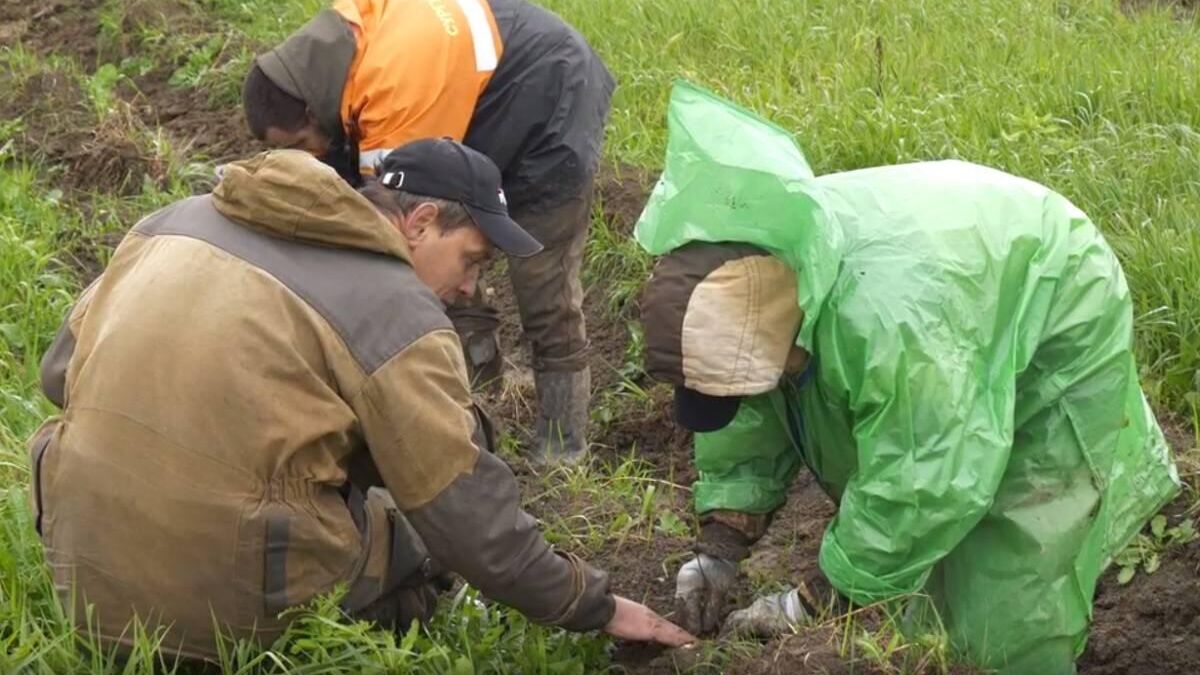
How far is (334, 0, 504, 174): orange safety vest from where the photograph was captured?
171 inches

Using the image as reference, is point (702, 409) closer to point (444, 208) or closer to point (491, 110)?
point (444, 208)

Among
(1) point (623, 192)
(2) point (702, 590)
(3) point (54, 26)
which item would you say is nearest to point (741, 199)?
(2) point (702, 590)

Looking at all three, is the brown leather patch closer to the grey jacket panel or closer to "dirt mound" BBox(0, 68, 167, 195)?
the grey jacket panel

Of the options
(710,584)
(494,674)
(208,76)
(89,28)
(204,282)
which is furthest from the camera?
(89,28)

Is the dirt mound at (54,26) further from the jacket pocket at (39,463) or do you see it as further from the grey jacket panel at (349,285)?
the grey jacket panel at (349,285)

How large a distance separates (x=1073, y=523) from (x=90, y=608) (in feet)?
6.49

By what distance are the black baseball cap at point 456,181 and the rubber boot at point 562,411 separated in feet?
5.43

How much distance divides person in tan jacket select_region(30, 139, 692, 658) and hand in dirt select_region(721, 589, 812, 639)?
615 millimetres

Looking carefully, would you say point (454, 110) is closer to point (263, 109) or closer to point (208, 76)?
point (263, 109)

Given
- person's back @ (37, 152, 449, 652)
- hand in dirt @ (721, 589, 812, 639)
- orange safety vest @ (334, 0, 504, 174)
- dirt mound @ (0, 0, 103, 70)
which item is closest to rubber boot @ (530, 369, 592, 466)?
orange safety vest @ (334, 0, 504, 174)

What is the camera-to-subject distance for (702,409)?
296cm

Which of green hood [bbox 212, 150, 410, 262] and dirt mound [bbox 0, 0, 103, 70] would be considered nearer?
green hood [bbox 212, 150, 410, 262]

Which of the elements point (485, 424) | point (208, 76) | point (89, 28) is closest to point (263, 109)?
point (485, 424)

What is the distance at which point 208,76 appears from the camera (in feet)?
26.2
